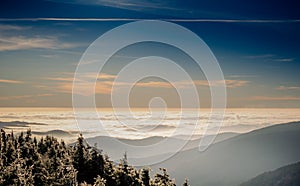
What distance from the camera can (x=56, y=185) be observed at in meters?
43.7

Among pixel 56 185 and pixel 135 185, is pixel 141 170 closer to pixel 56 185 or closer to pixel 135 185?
pixel 135 185

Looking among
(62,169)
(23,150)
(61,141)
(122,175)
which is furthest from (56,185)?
(61,141)

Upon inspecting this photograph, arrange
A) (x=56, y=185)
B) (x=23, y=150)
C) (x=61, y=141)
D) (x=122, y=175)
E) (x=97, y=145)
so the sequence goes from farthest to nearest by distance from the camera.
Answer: (x=61, y=141)
(x=23, y=150)
(x=97, y=145)
(x=122, y=175)
(x=56, y=185)

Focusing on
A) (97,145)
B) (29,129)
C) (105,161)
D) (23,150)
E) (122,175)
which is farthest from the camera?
(29,129)

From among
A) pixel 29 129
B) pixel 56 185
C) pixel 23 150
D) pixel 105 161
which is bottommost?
pixel 56 185

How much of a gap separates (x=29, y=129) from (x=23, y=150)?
42768mm

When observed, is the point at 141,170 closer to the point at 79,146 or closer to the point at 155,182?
the point at 155,182

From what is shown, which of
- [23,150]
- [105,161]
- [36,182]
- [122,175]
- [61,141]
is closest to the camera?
[36,182]

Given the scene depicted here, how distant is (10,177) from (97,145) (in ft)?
65.8

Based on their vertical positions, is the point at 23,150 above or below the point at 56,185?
above

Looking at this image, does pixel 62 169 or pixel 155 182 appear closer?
pixel 62 169

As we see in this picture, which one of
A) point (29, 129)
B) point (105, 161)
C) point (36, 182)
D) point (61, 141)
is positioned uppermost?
point (29, 129)

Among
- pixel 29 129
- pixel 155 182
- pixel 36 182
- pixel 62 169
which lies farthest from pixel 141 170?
pixel 29 129

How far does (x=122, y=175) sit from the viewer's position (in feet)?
197
